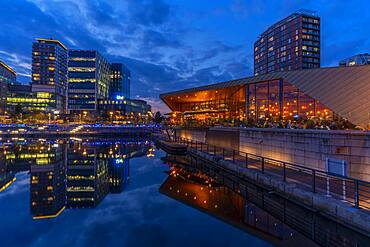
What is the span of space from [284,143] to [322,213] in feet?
28.0

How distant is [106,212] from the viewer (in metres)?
12.8

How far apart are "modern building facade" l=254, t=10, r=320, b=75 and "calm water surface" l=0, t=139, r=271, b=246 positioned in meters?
105

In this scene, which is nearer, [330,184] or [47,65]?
[330,184]

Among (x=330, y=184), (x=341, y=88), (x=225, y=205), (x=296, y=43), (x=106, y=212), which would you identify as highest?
(x=296, y=43)

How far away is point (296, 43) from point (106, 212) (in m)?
116

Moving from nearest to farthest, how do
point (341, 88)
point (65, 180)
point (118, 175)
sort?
point (65, 180)
point (118, 175)
point (341, 88)

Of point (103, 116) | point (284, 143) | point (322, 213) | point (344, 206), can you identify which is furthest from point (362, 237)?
point (103, 116)

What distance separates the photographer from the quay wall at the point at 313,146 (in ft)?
41.1

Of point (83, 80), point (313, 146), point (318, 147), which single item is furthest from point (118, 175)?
point (83, 80)

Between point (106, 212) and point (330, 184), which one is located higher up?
point (330, 184)

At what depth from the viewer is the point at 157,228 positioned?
10.7 m

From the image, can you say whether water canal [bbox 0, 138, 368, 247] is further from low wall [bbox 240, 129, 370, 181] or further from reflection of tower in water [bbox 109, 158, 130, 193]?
low wall [bbox 240, 129, 370, 181]

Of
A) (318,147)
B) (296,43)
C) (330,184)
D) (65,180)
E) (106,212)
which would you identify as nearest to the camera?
(330,184)

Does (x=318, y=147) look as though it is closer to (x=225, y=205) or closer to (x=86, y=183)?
(x=225, y=205)
